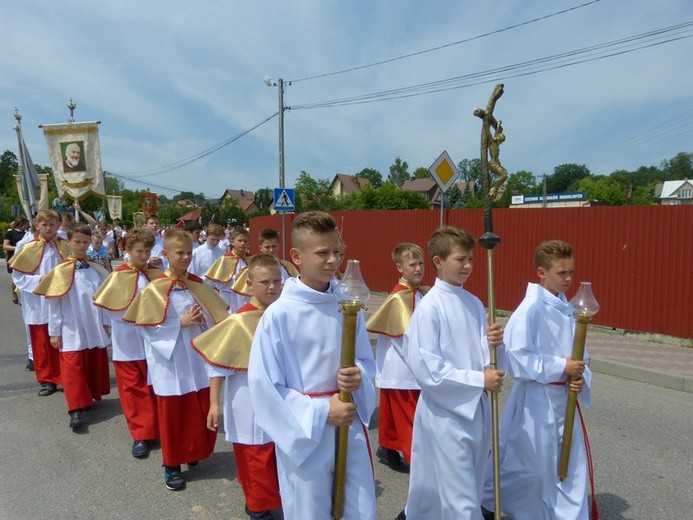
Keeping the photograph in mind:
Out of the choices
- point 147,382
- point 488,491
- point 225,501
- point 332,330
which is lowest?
point 225,501

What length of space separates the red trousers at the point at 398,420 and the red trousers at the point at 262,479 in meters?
1.19

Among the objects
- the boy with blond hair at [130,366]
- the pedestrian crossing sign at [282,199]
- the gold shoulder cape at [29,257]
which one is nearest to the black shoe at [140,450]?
the boy with blond hair at [130,366]

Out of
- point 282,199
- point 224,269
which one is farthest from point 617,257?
point 282,199

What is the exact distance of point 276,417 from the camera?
209cm

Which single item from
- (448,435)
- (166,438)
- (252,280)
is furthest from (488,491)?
(166,438)

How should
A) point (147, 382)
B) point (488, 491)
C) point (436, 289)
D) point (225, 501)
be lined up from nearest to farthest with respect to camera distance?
point (436, 289), point (488, 491), point (225, 501), point (147, 382)

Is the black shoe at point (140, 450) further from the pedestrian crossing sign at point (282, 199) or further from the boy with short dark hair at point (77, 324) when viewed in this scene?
the pedestrian crossing sign at point (282, 199)

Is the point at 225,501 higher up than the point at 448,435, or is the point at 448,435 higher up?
the point at 448,435

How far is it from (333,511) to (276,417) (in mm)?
482

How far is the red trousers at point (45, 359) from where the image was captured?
570cm

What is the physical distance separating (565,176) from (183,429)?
423 ft

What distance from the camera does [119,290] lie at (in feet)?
14.2

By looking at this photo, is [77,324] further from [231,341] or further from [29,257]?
[231,341]

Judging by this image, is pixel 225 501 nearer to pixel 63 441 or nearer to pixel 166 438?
pixel 166 438
